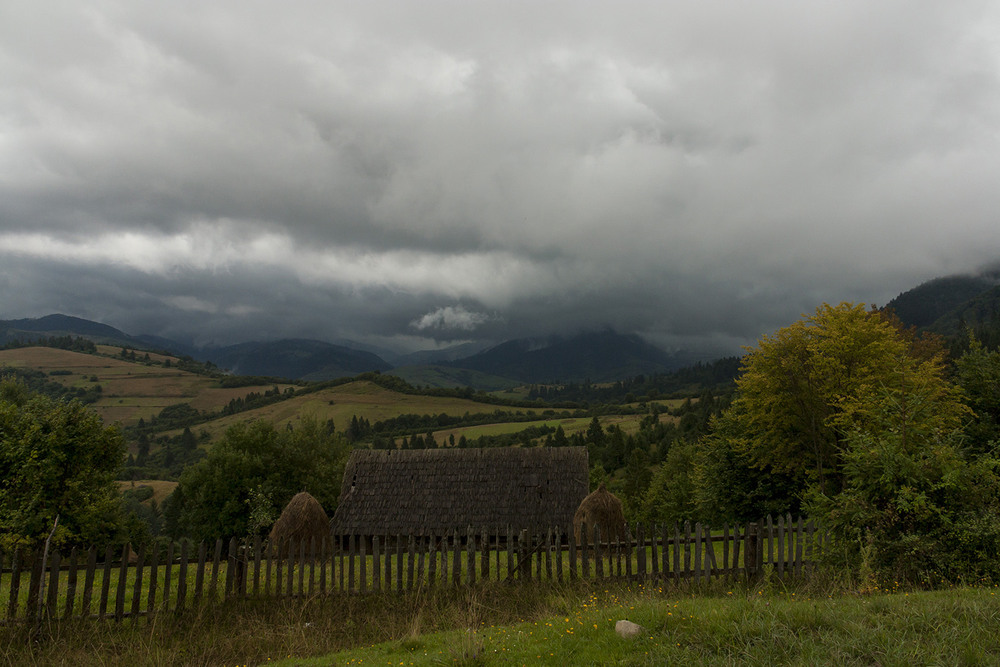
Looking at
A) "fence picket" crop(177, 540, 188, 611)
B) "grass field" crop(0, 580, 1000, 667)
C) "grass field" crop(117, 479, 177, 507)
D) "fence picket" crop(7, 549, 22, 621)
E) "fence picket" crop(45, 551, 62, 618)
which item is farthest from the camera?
"grass field" crop(117, 479, 177, 507)

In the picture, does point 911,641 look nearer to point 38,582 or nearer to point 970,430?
point 38,582

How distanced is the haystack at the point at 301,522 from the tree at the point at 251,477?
13008 mm

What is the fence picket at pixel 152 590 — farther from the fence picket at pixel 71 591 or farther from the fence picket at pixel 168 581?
the fence picket at pixel 71 591

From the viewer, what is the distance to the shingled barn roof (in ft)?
82.0

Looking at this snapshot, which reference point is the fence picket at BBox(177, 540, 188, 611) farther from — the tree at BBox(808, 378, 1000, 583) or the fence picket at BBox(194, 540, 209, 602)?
the tree at BBox(808, 378, 1000, 583)

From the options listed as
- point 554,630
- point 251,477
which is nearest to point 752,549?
point 554,630

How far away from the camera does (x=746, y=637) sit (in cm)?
599

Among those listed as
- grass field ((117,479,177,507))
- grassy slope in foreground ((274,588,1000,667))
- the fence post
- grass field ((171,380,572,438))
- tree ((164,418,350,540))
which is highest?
grassy slope in foreground ((274,588,1000,667))

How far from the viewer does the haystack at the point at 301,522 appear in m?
20.5

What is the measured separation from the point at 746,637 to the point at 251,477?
38786 mm

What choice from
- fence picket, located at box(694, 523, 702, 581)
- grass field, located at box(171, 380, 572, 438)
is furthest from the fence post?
grass field, located at box(171, 380, 572, 438)

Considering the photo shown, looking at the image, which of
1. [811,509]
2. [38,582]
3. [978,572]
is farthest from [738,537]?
[38,582]

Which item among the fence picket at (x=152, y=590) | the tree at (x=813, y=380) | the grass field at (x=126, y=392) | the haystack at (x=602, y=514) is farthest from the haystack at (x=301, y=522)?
the grass field at (x=126, y=392)

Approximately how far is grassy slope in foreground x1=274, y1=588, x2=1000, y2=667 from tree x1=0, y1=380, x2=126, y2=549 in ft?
76.9
